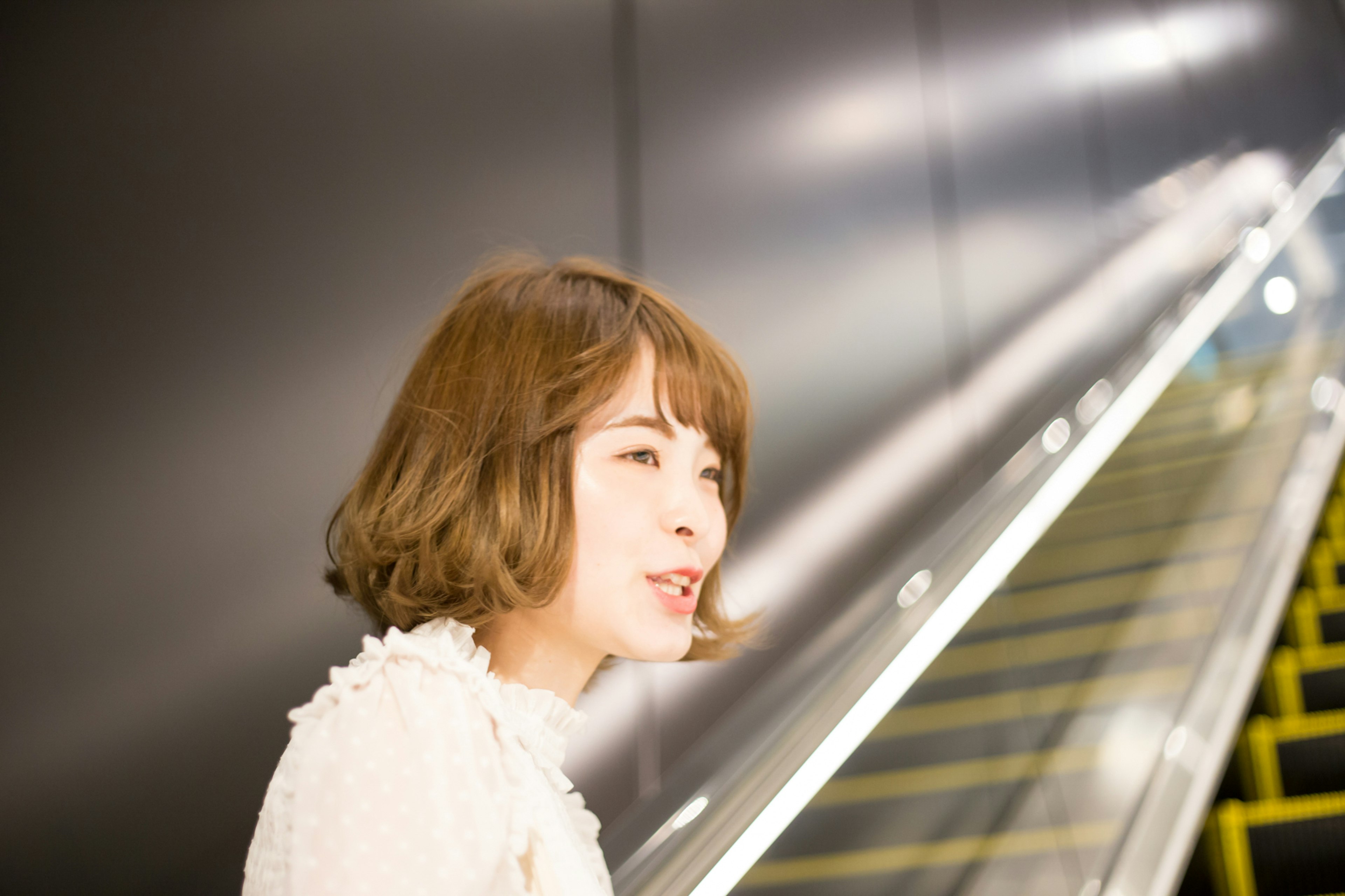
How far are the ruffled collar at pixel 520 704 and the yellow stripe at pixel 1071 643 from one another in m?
1.00

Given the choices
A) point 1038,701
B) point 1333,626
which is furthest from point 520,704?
point 1333,626

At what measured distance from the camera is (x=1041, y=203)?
4.26m

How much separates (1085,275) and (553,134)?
9.56 feet

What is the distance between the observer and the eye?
1420 millimetres

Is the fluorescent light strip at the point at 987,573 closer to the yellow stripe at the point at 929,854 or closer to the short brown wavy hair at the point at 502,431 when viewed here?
the yellow stripe at the point at 929,854

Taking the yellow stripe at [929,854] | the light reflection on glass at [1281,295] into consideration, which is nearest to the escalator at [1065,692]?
the yellow stripe at [929,854]

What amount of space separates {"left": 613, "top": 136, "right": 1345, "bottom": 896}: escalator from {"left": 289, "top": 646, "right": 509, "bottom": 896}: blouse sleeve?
438 mm

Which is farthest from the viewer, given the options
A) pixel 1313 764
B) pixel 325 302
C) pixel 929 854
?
pixel 1313 764

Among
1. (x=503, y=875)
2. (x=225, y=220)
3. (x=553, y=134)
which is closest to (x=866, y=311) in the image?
(x=553, y=134)

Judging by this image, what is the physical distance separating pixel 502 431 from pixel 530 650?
0.28m

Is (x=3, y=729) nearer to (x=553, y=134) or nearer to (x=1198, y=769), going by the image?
(x=553, y=134)

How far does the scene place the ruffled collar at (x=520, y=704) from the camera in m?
1.12

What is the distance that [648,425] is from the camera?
4.65ft

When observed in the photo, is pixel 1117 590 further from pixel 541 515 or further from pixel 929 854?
pixel 541 515
